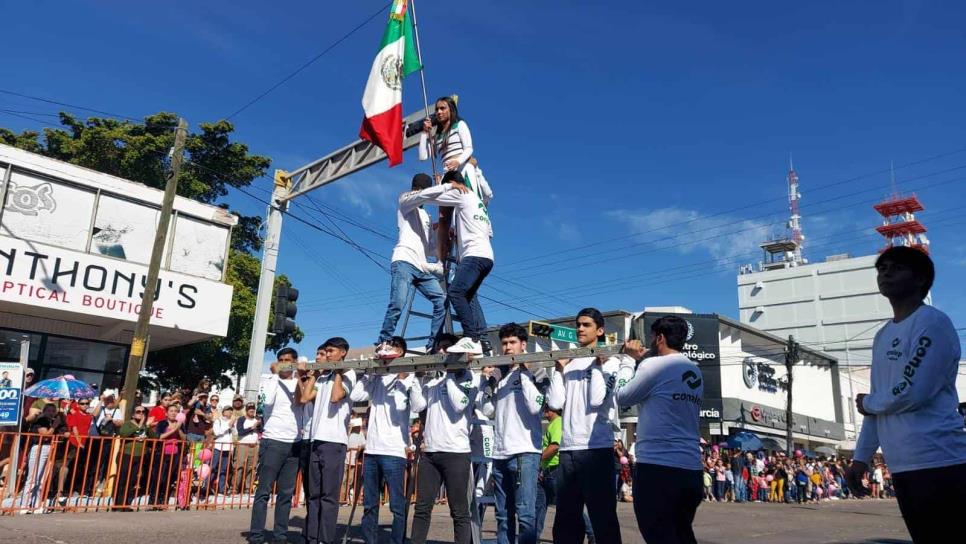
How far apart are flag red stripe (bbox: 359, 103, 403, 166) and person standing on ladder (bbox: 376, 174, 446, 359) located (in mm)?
1764

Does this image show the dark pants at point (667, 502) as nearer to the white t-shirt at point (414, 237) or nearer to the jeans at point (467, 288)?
the jeans at point (467, 288)

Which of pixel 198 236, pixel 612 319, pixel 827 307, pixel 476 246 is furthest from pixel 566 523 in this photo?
pixel 827 307

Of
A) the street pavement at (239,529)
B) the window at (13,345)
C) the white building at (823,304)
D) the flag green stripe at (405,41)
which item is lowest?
the street pavement at (239,529)

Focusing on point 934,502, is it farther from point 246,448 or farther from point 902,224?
point 902,224

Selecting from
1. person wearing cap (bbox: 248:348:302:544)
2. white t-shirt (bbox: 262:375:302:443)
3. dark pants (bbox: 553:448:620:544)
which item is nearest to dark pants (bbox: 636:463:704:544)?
dark pants (bbox: 553:448:620:544)

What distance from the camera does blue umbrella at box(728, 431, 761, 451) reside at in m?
32.0

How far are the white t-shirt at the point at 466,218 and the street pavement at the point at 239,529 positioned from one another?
14.9ft

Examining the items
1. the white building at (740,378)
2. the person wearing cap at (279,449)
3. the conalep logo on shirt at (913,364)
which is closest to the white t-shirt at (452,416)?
the person wearing cap at (279,449)

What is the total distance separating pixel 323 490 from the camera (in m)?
6.90

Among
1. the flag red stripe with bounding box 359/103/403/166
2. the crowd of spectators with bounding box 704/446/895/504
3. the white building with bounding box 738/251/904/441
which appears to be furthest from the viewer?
the white building with bounding box 738/251/904/441

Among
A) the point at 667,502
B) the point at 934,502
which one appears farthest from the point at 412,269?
the point at 934,502

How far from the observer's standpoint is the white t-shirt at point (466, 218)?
20.6 feet

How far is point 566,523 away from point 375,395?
2.74 m

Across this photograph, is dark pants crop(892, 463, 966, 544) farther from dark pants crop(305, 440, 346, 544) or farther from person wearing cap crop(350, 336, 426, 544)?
dark pants crop(305, 440, 346, 544)
